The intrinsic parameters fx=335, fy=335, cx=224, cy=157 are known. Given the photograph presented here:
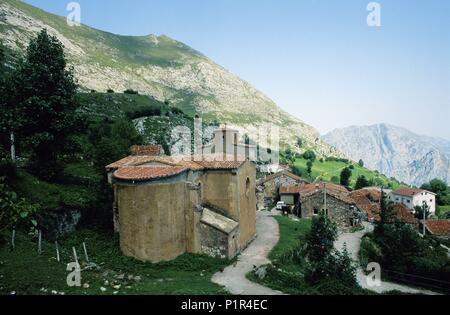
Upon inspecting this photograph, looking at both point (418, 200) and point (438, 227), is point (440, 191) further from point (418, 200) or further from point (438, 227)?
point (438, 227)

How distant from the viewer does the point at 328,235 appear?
2259 cm

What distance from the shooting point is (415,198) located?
9975cm

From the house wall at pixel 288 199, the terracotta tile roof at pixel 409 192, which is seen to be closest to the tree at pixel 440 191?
the terracotta tile roof at pixel 409 192

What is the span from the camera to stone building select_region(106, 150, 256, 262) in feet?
75.6

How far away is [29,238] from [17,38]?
137 metres

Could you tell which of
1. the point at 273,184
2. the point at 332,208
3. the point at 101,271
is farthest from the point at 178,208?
the point at 273,184

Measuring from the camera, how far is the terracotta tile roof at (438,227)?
60.2 meters

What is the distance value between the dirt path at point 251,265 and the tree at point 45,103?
19.5m

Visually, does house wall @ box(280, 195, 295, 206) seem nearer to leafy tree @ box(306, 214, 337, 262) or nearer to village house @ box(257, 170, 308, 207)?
village house @ box(257, 170, 308, 207)

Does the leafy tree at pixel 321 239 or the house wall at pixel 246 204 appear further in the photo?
the house wall at pixel 246 204

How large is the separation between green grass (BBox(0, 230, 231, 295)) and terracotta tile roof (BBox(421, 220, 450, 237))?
53274 millimetres

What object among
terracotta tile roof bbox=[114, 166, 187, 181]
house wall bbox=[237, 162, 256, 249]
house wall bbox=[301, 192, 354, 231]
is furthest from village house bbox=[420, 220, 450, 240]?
terracotta tile roof bbox=[114, 166, 187, 181]

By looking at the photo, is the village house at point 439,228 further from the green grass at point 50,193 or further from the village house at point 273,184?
the green grass at point 50,193

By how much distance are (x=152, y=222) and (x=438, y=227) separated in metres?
59.7
